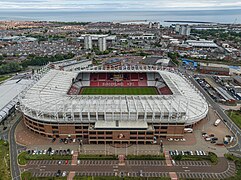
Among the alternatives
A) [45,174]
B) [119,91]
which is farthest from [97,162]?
[119,91]

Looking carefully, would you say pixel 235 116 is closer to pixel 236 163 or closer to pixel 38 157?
pixel 236 163

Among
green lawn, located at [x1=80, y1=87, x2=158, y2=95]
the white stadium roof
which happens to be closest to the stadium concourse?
the white stadium roof

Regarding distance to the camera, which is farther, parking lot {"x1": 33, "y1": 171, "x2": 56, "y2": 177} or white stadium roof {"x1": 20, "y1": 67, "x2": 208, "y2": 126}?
white stadium roof {"x1": 20, "y1": 67, "x2": 208, "y2": 126}

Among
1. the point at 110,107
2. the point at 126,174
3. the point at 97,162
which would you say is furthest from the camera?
the point at 110,107

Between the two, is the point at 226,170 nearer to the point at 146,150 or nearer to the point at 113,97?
the point at 146,150

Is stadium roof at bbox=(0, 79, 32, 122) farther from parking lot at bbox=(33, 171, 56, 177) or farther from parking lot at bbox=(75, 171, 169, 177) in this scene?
parking lot at bbox=(75, 171, 169, 177)

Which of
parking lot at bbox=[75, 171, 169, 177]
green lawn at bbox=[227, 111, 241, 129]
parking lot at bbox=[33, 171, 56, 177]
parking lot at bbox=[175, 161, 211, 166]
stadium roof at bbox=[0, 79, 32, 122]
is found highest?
stadium roof at bbox=[0, 79, 32, 122]

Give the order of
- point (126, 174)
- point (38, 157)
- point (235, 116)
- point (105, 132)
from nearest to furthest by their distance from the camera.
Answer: point (126, 174), point (38, 157), point (105, 132), point (235, 116)

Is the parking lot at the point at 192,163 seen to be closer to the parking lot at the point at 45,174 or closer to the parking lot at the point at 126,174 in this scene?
the parking lot at the point at 126,174
